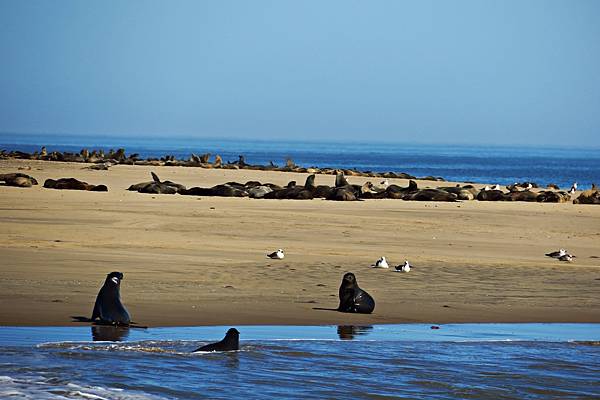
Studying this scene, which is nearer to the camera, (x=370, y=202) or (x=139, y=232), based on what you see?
(x=139, y=232)

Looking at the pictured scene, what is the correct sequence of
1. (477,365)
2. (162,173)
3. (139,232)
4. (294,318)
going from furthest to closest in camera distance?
1. (162,173)
2. (139,232)
3. (294,318)
4. (477,365)

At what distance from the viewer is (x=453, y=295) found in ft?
40.2

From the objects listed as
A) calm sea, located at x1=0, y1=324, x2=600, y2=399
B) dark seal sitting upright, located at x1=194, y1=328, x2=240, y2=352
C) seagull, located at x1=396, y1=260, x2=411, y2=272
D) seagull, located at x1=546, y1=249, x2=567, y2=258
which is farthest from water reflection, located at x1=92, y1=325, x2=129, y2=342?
seagull, located at x1=546, y1=249, x2=567, y2=258

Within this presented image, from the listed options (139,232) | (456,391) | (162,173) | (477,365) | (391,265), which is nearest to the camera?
(456,391)

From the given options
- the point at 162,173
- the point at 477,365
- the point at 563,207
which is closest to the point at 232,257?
the point at 477,365

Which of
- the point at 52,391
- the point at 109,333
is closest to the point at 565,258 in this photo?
the point at 109,333

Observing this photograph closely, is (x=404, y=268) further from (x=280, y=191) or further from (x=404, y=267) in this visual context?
(x=280, y=191)

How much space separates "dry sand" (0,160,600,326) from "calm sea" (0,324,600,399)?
2.34ft

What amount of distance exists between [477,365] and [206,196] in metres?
17.7

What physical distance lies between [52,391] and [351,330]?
144 inches

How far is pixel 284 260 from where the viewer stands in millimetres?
14477

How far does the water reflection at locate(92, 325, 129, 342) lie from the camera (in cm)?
909

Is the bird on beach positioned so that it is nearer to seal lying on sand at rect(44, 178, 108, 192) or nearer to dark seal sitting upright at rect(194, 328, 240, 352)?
dark seal sitting upright at rect(194, 328, 240, 352)

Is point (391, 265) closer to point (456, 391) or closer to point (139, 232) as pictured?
point (139, 232)
